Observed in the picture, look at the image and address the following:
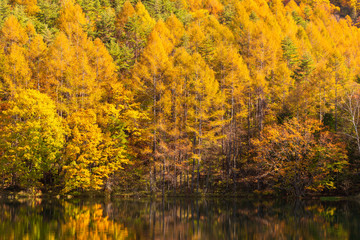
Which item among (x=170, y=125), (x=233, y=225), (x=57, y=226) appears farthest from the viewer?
(x=170, y=125)

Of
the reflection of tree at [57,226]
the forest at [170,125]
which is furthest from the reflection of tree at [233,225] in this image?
the forest at [170,125]

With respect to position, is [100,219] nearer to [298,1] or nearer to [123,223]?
[123,223]

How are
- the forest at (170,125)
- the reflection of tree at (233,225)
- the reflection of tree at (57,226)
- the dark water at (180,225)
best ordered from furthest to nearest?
1. the forest at (170,125)
2. the reflection of tree at (233,225)
3. the dark water at (180,225)
4. the reflection of tree at (57,226)

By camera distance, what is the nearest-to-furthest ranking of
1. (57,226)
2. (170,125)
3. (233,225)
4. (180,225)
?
(57,226) < (233,225) < (180,225) < (170,125)

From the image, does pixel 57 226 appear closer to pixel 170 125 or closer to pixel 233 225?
pixel 233 225

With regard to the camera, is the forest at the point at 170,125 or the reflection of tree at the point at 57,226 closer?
the reflection of tree at the point at 57,226

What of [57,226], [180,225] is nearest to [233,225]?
[180,225]

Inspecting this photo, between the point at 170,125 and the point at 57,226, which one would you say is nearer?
the point at 57,226

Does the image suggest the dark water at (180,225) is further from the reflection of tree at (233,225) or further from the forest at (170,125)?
the forest at (170,125)

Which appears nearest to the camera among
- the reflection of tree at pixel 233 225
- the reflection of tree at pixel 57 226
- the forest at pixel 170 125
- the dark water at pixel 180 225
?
the reflection of tree at pixel 57 226

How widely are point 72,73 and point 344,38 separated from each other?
75758 millimetres

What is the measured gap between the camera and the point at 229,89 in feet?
152

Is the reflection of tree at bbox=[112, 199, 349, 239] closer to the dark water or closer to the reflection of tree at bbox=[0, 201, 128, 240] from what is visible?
the dark water

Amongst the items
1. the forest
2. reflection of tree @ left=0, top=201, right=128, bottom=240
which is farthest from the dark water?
the forest
